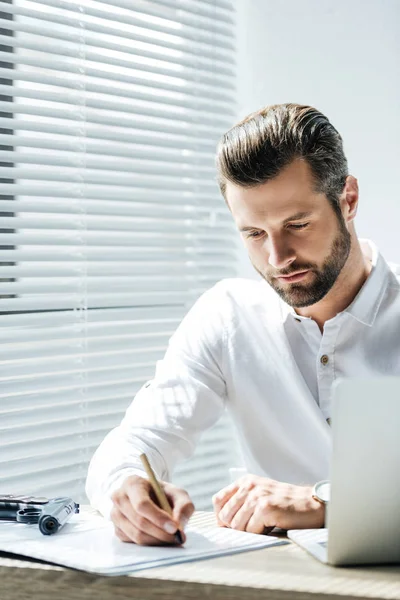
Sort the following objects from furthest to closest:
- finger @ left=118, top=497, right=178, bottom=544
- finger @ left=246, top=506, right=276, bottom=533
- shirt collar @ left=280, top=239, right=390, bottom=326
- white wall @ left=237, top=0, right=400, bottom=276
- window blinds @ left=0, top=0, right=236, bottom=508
→ white wall @ left=237, top=0, right=400, bottom=276, window blinds @ left=0, top=0, right=236, bottom=508, shirt collar @ left=280, top=239, right=390, bottom=326, finger @ left=246, top=506, right=276, bottom=533, finger @ left=118, top=497, right=178, bottom=544

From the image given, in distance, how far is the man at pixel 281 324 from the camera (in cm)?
189

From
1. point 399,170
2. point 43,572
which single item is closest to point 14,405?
point 43,572

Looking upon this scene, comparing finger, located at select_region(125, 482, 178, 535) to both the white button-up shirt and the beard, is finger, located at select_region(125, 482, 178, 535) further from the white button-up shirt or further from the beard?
the beard

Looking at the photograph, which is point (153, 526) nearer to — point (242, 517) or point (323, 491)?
point (242, 517)

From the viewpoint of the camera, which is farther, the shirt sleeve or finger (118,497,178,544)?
the shirt sleeve

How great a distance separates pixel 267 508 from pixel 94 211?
1.38 m

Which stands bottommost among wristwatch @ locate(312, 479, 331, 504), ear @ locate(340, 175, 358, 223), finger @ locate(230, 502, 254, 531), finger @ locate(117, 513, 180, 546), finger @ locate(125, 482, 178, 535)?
finger @ locate(230, 502, 254, 531)

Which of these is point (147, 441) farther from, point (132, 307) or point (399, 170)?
point (399, 170)

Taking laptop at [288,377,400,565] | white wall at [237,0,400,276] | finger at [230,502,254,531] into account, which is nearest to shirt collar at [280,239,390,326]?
finger at [230,502,254,531]

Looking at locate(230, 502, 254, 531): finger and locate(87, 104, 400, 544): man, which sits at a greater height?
locate(87, 104, 400, 544): man

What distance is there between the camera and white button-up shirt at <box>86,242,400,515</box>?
77.5 inches

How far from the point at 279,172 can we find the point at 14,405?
1005mm

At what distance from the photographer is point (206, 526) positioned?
146 centimetres

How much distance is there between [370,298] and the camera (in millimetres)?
2008
